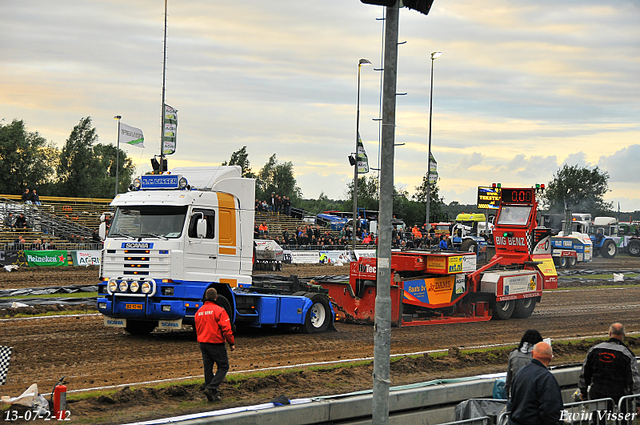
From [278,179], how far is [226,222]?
7680cm

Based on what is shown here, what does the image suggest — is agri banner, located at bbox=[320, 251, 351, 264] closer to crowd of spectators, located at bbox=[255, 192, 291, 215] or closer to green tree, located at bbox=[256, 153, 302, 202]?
crowd of spectators, located at bbox=[255, 192, 291, 215]

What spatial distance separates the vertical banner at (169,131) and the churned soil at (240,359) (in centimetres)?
1420

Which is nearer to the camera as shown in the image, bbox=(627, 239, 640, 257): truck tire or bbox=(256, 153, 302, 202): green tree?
bbox=(627, 239, 640, 257): truck tire

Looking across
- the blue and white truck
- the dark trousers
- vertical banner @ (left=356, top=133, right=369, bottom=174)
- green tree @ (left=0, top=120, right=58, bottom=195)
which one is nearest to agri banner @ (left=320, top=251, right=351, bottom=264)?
vertical banner @ (left=356, top=133, right=369, bottom=174)

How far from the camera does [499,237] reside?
2052cm

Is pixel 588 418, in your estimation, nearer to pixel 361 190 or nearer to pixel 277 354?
pixel 277 354

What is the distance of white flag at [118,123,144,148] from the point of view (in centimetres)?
3566

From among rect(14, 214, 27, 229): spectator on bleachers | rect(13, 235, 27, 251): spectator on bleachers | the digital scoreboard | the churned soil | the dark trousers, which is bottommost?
the churned soil

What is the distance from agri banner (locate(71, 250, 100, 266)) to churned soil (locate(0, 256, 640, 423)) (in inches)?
484

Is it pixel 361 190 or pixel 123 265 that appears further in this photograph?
pixel 361 190

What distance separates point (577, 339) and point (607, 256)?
38050mm

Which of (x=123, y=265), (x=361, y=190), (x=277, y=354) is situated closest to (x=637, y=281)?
(x=277, y=354)

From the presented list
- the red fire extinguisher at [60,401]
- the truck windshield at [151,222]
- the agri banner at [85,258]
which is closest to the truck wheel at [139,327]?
the truck windshield at [151,222]

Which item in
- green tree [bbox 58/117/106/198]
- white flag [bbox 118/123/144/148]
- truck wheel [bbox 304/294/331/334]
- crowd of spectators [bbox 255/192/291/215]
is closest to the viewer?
truck wheel [bbox 304/294/331/334]
